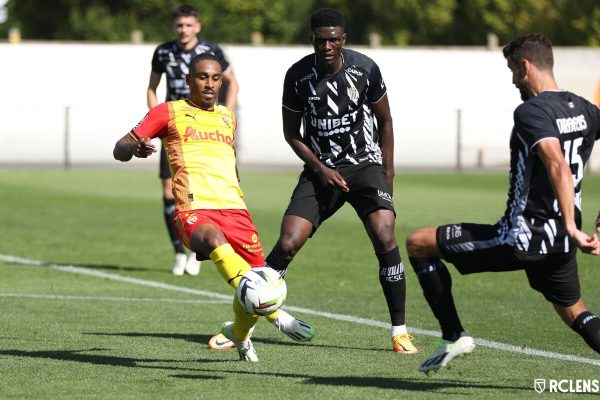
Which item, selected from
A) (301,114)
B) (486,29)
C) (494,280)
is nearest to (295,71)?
(301,114)

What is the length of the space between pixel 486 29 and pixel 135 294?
146 ft

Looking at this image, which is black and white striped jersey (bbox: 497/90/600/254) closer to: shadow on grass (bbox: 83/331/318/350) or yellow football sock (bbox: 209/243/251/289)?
yellow football sock (bbox: 209/243/251/289)

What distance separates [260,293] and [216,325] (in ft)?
8.93

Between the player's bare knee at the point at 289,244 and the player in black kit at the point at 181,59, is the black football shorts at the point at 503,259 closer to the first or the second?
the player's bare knee at the point at 289,244

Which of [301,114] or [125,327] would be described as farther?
[125,327]

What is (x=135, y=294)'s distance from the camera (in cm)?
1215

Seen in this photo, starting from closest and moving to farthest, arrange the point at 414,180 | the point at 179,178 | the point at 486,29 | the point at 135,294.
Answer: the point at 179,178
the point at 135,294
the point at 414,180
the point at 486,29

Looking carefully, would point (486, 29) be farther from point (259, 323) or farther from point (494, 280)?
point (259, 323)

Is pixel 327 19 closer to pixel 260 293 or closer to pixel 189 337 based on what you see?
pixel 260 293

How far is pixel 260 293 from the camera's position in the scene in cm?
753

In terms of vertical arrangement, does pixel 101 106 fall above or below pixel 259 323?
below

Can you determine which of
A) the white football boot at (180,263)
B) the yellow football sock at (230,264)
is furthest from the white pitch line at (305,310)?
the yellow football sock at (230,264)

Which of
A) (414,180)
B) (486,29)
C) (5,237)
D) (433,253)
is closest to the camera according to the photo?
(433,253)

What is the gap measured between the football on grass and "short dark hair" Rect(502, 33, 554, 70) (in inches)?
74.4
